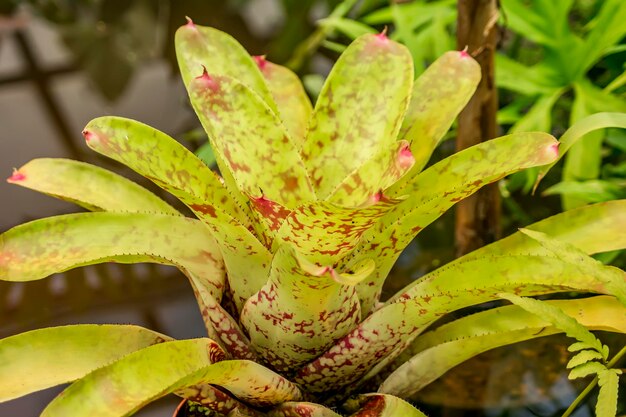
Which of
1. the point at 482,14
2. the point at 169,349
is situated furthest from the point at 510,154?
the point at 169,349

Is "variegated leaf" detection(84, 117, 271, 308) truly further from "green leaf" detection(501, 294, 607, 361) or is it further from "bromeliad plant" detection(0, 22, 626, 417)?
"green leaf" detection(501, 294, 607, 361)

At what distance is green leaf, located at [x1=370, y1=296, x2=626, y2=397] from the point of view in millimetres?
727

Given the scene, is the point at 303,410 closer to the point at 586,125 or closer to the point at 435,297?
the point at 435,297

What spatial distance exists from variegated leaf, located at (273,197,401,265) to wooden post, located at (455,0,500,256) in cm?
33

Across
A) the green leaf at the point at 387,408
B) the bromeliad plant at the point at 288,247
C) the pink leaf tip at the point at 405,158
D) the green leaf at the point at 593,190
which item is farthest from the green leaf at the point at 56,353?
the green leaf at the point at 593,190

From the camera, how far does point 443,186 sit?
2.47ft

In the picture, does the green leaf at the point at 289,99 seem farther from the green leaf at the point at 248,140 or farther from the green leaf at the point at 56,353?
the green leaf at the point at 56,353

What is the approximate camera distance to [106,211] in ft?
2.60

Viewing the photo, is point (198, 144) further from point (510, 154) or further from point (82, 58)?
point (510, 154)

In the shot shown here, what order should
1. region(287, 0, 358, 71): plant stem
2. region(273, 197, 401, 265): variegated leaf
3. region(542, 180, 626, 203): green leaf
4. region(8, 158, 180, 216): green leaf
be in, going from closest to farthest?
1. region(273, 197, 401, 265): variegated leaf
2. region(8, 158, 180, 216): green leaf
3. region(542, 180, 626, 203): green leaf
4. region(287, 0, 358, 71): plant stem

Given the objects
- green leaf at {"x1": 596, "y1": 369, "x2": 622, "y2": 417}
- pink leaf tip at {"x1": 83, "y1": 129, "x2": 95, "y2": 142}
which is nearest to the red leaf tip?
pink leaf tip at {"x1": 83, "y1": 129, "x2": 95, "y2": 142}

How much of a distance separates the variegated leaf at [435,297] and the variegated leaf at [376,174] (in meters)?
0.13

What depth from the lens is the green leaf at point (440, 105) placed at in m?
0.80

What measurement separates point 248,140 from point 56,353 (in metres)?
0.30
